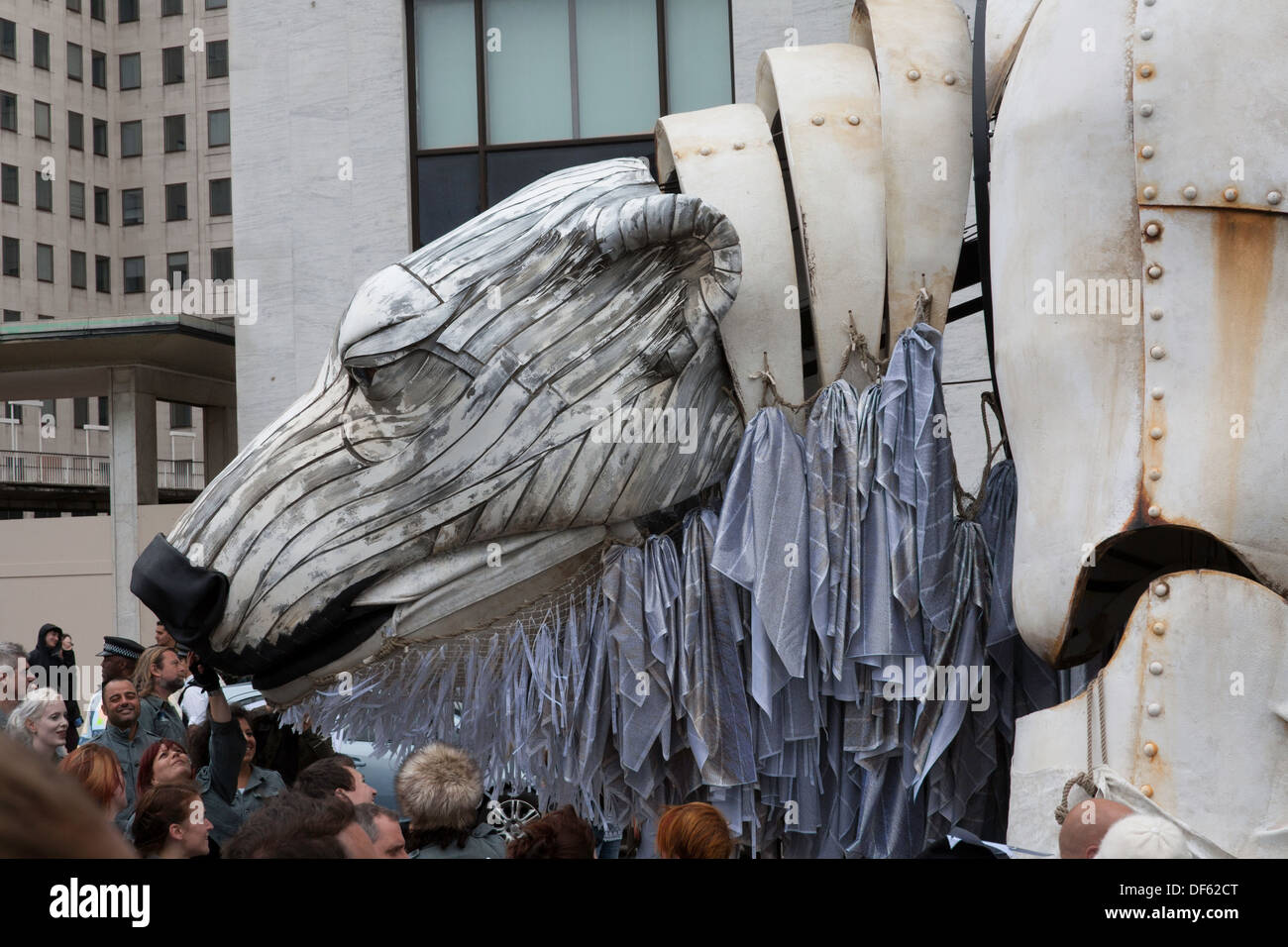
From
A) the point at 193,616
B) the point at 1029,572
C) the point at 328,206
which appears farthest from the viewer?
the point at 328,206

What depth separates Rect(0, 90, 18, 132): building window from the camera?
165ft

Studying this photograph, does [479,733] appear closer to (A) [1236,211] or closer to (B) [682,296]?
(B) [682,296]

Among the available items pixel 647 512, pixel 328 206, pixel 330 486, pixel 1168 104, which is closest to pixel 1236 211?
pixel 1168 104

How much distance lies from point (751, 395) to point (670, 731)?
30.1 inches

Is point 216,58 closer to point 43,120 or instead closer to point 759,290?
point 43,120

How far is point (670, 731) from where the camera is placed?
3289mm

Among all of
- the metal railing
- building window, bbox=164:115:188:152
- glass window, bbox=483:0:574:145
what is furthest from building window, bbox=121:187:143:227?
glass window, bbox=483:0:574:145

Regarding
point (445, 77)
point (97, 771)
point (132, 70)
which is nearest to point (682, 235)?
point (97, 771)

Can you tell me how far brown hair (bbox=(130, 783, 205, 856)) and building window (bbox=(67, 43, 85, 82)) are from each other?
5532 centimetres

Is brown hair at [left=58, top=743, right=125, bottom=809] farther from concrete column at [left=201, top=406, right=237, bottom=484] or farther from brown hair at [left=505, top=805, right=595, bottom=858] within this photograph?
concrete column at [left=201, top=406, right=237, bottom=484]

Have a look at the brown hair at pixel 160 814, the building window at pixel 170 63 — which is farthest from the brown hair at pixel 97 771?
the building window at pixel 170 63

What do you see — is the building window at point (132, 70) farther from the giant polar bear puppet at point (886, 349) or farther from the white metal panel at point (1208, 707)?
the white metal panel at point (1208, 707)

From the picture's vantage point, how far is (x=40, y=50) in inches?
2056

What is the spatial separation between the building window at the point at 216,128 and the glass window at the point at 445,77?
143 ft
